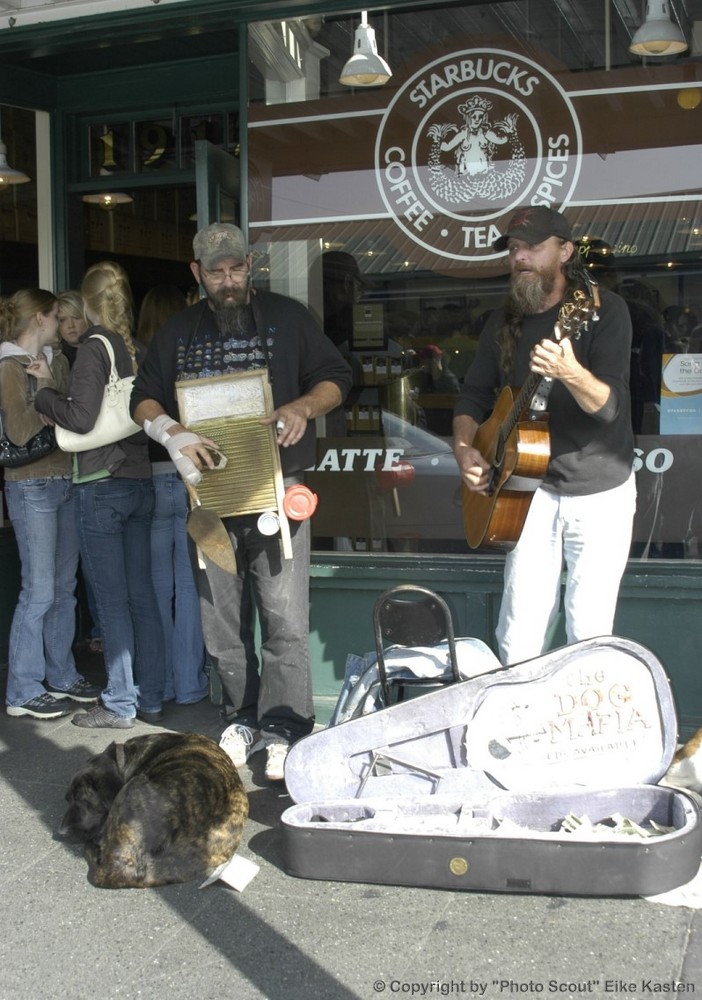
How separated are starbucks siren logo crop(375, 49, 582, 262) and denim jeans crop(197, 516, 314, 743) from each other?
154cm

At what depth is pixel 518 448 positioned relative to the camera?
3666 millimetres

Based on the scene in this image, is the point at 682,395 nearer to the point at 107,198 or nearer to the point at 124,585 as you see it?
the point at 124,585

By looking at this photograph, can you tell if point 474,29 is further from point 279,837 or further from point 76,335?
point 279,837

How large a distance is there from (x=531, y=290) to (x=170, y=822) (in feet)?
6.97

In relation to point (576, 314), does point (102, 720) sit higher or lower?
lower

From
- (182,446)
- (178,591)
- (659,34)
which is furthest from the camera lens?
(178,591)

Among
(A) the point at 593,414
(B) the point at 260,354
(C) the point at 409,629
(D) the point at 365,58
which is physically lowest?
(C) the point at 409,629

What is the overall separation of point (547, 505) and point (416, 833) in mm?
1238

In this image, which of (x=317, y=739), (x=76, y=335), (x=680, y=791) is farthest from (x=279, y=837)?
(x=76, y=335)

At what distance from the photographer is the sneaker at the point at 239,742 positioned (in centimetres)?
449

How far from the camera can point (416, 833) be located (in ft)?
11.1

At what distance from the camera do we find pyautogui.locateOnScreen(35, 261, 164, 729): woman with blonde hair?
4859 millimetres

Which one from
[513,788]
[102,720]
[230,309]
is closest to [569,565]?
[513,788]

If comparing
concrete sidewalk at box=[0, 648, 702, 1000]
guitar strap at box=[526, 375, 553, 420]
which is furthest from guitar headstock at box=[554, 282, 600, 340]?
concrete sidewalk at box=[0, 648, 702, 1000]
